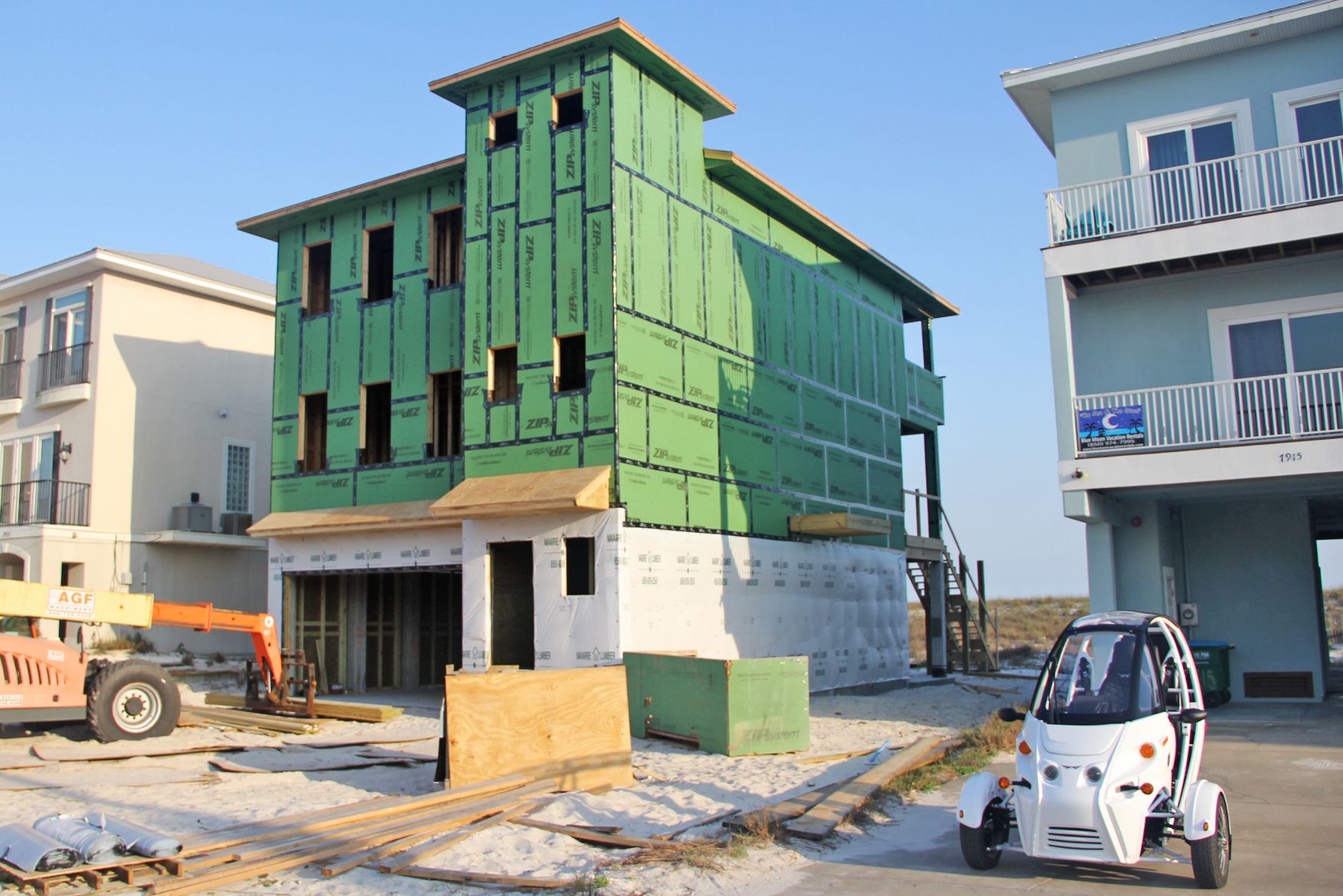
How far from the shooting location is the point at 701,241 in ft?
73.5

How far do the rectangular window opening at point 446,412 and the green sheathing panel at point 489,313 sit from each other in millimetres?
245

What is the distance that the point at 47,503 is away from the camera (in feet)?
92.0

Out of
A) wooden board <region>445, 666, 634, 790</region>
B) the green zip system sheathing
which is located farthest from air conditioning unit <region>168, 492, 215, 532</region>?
wooden board <region>445, 666, 634, 790</region>

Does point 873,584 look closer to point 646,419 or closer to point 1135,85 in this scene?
point 646,419

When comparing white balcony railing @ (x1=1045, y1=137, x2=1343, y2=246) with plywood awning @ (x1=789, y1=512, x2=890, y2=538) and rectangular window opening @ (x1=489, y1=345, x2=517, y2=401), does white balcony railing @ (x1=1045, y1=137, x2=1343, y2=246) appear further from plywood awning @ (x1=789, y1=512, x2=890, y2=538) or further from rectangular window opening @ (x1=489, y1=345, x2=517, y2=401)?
rectangular window opening @ (x1=489, y1=345, x2=517, y2=401)

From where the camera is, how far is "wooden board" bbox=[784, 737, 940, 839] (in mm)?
9516

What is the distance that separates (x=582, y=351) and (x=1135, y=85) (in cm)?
1043

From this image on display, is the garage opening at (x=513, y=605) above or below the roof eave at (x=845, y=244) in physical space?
below

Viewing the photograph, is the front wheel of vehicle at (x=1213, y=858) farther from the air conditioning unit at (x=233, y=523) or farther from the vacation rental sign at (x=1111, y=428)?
the air conditioning unit at (x=233, y=523)

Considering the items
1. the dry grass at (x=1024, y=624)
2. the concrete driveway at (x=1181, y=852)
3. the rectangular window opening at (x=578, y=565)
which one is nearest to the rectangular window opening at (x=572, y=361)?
the rectangular window opening at (x=578, y=565)

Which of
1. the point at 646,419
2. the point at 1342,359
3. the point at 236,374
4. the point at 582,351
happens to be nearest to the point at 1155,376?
the point at 1342,359

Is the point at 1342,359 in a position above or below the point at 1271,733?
above

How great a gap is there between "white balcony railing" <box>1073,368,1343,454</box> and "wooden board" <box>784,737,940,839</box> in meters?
6.30

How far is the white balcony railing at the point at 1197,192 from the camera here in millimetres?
16594
